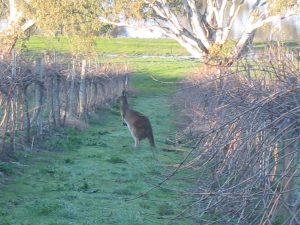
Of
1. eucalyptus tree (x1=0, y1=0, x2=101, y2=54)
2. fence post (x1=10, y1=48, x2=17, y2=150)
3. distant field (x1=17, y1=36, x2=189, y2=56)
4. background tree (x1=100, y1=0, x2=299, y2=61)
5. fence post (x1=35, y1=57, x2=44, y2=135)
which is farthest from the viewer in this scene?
distant field (x1=17, y1=36, x2=189, y2=56)

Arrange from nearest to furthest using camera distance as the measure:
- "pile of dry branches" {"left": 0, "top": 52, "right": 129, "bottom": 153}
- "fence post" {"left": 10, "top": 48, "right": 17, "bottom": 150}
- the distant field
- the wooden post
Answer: "fence post" {"left": 10, "top": 48, "right": 17, "bottom": 150} < "pile of dry branches" {"left": 0, "top": 52, "right": 129, "bottom": 153} < the wooden post < the distant field

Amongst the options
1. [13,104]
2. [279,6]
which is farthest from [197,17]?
[13,104]

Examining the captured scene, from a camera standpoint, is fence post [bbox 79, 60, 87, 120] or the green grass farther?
fence post [bbox 79, 60, 87, 120]

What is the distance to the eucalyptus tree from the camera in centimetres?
3550

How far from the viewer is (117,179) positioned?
47.8 ft

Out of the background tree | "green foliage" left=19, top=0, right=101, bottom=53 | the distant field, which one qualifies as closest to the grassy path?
"green foliage" left=19, top=0, right=101, bottom=53

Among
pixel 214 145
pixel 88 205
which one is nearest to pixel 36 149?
pixel 88 205

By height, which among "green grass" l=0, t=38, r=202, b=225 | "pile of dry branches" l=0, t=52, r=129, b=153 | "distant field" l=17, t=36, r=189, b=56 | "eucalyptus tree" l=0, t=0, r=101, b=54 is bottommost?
"distant field" l=17, t=36, r=189, b=56

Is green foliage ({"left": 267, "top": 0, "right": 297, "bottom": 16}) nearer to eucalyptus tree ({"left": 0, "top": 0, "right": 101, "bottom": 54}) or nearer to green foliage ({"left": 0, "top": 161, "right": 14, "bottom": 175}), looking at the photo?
eucalyptus tree ({"left": 0, "top": 0, "right": 101, "bottom": 54})

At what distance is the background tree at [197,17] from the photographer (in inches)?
1438

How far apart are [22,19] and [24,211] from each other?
29320mm

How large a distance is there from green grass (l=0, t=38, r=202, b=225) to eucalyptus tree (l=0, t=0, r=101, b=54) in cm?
1386

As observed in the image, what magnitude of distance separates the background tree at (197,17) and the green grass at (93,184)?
14.7 meters

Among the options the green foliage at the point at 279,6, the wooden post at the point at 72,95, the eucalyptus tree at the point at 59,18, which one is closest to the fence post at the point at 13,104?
the wooden post at the point at 72,95
